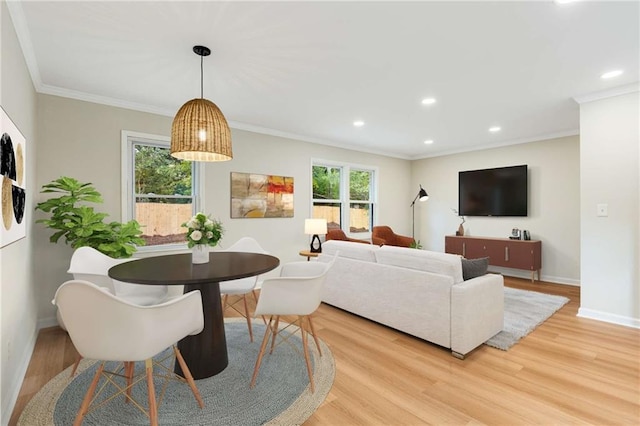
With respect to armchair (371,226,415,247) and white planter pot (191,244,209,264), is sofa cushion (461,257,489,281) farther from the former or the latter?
armchair (371,226,415,247)

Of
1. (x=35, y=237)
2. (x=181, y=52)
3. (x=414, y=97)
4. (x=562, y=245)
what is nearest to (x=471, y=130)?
(x=414, y=97)

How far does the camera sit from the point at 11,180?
6.20ft

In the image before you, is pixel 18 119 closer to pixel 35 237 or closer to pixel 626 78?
pixel 35 237

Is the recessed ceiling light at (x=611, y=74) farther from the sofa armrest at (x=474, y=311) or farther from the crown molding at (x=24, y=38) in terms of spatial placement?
the crown molding at (x=24, y=38)

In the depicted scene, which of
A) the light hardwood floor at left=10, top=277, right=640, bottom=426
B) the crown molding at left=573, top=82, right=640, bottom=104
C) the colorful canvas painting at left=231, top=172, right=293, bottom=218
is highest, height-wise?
the crown molding at left=573, top=82, right=640, bottom=104

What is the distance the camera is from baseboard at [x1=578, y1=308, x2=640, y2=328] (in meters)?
A: 3.17

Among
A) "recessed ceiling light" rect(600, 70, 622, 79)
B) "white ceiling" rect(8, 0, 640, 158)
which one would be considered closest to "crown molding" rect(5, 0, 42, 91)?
"white ceiling" rect(8, 0, 640, 158)

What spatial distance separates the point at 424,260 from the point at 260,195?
110 inches

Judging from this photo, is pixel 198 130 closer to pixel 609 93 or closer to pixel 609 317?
pixel 609 93

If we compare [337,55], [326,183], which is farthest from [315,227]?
[337,55]

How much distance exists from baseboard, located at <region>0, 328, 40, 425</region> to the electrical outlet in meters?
5.11

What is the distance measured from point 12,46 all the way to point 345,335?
10.9ft

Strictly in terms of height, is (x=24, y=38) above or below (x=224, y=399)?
above

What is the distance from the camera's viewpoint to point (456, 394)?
6.68 ft
